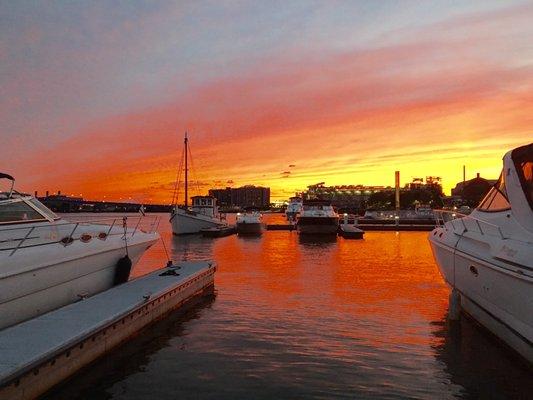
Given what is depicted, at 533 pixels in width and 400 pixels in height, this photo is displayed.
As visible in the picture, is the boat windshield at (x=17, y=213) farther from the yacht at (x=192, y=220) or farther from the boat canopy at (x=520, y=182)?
the yacht at (x=192, y=220)

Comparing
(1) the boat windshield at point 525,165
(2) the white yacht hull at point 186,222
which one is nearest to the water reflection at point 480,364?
(1) the boat windshield at point 525,165

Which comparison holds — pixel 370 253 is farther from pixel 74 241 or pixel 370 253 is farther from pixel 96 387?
pixel 96 387

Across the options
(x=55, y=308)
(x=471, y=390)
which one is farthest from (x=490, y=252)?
(x=55, y=308)

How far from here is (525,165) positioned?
9289 millimetres

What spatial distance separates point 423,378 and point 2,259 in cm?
747

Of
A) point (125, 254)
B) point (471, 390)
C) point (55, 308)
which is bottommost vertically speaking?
point (471, 390)

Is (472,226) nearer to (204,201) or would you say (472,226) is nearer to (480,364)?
(480,364)

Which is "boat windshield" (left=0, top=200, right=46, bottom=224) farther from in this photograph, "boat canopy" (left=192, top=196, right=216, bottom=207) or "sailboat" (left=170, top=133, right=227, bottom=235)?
"boat canopy" (left=192, top=196, right=216, bottom=207)

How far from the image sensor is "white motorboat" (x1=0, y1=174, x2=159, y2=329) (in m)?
8.91

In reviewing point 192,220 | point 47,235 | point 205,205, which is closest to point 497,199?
point 47,235

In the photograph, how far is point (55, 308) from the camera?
10.2m

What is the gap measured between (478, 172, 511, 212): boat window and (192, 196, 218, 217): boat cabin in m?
46.6

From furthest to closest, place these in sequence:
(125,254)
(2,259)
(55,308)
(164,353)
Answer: (125,254)
(55,308)
(164,353)
(2,259)

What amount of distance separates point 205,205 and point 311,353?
49.4 metres
